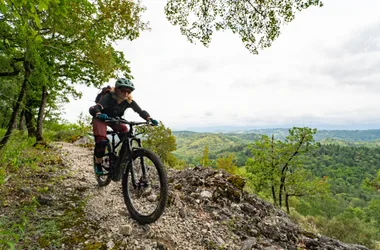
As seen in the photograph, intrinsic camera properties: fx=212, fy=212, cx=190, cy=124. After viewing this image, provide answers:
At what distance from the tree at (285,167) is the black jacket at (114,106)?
2429cm

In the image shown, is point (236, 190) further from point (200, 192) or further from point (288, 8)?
point (288, 8)

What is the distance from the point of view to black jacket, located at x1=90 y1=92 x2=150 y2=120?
5.20 m

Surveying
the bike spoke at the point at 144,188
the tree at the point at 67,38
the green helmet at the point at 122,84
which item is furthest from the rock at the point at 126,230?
the tree at the point at 67,38

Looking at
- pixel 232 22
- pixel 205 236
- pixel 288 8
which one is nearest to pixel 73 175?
pixel 205 236

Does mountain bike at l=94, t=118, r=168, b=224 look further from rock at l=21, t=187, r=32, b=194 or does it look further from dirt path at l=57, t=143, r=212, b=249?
rock at l=21, t=187, r=32, b=194

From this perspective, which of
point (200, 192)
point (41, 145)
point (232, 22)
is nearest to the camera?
point (200, 192)

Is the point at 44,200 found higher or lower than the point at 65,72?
lower

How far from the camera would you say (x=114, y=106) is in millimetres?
5352

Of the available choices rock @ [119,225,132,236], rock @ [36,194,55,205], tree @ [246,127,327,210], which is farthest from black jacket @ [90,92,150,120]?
tree @ [246,127,327,210]

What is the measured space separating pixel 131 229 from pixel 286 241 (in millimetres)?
3066

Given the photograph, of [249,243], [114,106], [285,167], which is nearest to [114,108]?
[114,106]

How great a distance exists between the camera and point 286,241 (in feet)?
14.0

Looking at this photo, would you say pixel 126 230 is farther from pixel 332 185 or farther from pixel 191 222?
pixel 332 185

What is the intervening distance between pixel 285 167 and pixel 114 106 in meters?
26.4
